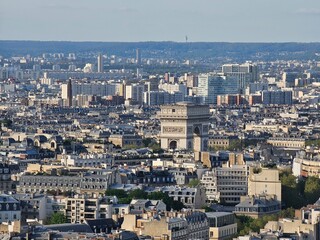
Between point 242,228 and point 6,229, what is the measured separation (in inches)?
289

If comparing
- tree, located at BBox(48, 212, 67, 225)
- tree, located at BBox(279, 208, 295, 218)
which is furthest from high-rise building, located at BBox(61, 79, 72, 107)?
tree, located at BBox(48, 212, 67, 225)

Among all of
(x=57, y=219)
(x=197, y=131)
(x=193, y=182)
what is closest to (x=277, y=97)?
(x=197, y=131)

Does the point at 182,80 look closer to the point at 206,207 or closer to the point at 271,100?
the point at 271,100

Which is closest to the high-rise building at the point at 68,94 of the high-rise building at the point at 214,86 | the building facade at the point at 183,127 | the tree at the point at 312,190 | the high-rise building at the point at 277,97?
the high-rise building at the point at 214,86

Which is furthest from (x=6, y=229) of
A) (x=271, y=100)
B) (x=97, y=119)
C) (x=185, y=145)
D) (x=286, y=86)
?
(x=286, y=86)

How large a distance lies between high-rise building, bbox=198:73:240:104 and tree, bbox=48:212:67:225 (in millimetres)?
103702

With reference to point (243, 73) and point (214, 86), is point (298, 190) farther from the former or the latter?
point (243, 73)

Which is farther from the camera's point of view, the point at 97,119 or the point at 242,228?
the point at 97,119

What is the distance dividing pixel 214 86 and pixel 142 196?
114 meters

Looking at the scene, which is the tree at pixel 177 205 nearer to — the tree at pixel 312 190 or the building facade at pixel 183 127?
the tree at pixel 312 190

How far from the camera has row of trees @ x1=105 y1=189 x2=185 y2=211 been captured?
48.4 m

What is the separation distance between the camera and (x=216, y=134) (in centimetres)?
8631

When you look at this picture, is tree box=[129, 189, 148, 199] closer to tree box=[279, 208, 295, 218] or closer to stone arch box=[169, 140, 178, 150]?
tree box=[279, 208, 295, 218]

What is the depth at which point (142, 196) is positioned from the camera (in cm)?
4988
